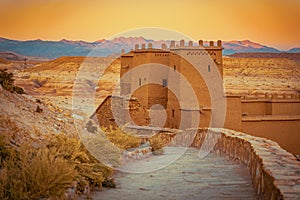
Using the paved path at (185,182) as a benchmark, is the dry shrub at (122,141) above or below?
above

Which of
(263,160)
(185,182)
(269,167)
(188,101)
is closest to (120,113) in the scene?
(188,101)

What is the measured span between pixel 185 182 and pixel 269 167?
2.31 m

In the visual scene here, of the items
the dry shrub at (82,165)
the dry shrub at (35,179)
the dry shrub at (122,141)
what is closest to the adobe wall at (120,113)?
the dry shrub at (122,141)

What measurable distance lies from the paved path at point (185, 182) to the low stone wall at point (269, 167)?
286 millimetres

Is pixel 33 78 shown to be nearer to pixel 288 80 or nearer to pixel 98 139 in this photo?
pixel 288 80

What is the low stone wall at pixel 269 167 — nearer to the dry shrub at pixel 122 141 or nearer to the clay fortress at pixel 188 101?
the dry shrub at pixel 122 141

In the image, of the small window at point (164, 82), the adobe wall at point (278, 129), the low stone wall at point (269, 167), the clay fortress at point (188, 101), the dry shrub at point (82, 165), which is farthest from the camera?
the small window at point (164, 82)

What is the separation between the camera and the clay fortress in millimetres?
23812

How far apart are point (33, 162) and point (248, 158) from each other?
4.78m

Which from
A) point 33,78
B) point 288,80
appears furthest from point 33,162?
point 288,80

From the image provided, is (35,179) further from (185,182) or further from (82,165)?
(185,182)

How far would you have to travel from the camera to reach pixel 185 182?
777 cm

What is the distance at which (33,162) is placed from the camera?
5.60m

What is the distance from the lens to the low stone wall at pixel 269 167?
4684 millimetres
